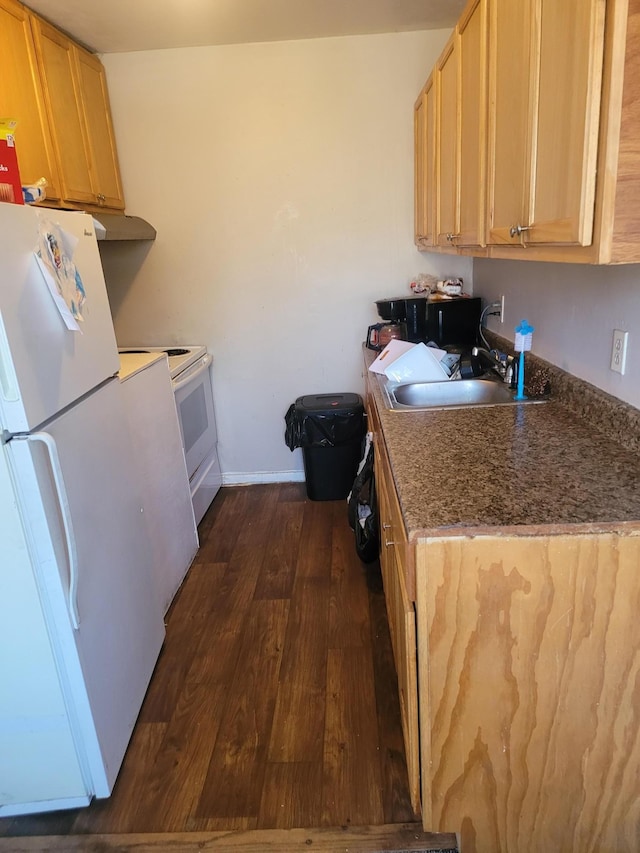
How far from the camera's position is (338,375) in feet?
11.1

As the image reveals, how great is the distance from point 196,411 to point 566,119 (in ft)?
7.75

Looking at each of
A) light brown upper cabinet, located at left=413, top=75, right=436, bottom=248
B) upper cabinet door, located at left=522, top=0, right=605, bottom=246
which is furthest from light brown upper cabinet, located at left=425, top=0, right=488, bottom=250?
upper cabinet door, located at left=522, top=0, right=605, bottom=246

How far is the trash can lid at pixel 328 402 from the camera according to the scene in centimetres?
309

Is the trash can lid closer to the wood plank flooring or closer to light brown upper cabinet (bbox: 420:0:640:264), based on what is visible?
the wood plank flooring

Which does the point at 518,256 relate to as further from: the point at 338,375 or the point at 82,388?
the point at 338,375

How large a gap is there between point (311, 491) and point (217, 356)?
38.7 inches

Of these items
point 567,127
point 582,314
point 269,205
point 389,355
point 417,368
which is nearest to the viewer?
point 567,127

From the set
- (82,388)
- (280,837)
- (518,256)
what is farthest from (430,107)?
(280,837)

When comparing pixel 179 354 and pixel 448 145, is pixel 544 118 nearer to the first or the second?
pixel 448 145

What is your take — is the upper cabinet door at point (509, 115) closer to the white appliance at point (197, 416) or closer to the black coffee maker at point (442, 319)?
the black coffee maker at point (442, 319)

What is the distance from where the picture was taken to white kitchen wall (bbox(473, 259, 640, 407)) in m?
1.41

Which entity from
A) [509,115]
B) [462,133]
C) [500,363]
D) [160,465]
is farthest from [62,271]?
[500,363]

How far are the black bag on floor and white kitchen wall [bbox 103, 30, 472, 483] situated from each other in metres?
1.06

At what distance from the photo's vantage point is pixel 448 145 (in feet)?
6.77
